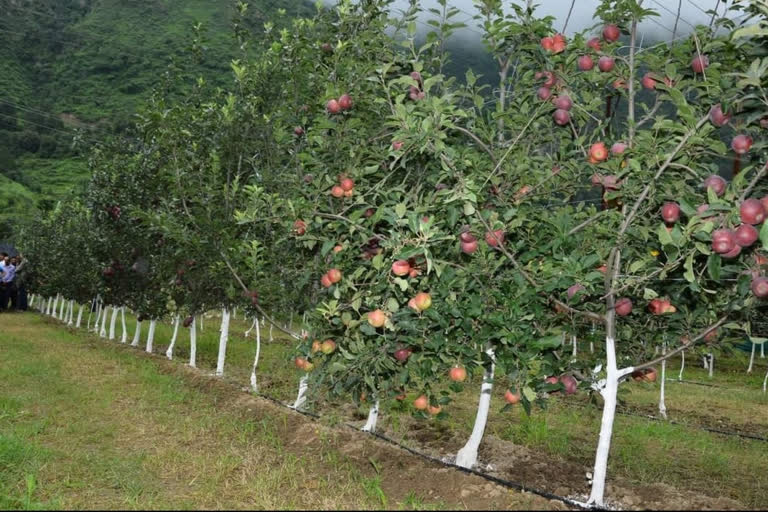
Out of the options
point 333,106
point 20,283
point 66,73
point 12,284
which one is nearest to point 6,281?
point 12,284

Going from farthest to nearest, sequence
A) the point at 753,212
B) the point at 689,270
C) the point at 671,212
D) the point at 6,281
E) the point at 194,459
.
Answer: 1. the point at 6,281
2. the point at 194,459
3. the point at 671,212
4. the point at 689,270
5. the point at 753,212

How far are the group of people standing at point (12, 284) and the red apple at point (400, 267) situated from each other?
24524 mm

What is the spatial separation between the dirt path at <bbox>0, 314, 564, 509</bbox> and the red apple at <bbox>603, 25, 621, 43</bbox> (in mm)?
3305

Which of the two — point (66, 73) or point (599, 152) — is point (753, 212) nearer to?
point (599, 152)

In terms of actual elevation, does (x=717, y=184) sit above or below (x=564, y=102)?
below

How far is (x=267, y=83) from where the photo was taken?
8195mm

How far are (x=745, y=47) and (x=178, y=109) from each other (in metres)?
7.81

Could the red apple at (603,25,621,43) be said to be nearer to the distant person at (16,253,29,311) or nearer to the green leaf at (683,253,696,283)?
the green leaf at (683,253,696,283)

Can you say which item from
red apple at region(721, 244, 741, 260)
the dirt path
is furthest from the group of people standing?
red apple at region(721, 244, 741, 260)

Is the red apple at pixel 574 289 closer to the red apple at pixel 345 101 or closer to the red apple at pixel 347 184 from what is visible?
the red apple at pixel 347 184

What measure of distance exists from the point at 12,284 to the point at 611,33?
27267 mm

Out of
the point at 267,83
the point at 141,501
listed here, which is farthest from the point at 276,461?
the point at 267,83

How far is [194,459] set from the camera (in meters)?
4.86

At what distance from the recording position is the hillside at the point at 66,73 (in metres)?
76.7
